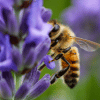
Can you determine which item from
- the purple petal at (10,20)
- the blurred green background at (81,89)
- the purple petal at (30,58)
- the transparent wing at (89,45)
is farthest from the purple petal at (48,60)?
the blurred green background at (81,89)

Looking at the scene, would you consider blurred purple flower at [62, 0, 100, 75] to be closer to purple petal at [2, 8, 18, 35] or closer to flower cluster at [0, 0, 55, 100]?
flower cluster at [0, 0, 55, 100]

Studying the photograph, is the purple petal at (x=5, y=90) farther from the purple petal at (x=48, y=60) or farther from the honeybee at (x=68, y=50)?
the honeybee at (x=68, y=50)

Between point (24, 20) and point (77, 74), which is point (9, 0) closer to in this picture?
point (24, 20)

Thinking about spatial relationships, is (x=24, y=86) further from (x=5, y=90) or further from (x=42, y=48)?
(x=42, y=48)

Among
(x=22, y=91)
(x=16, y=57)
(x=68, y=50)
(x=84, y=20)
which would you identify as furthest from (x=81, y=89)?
(x=16, y=57)

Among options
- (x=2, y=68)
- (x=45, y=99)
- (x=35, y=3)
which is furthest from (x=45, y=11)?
(x=45, y=99)
